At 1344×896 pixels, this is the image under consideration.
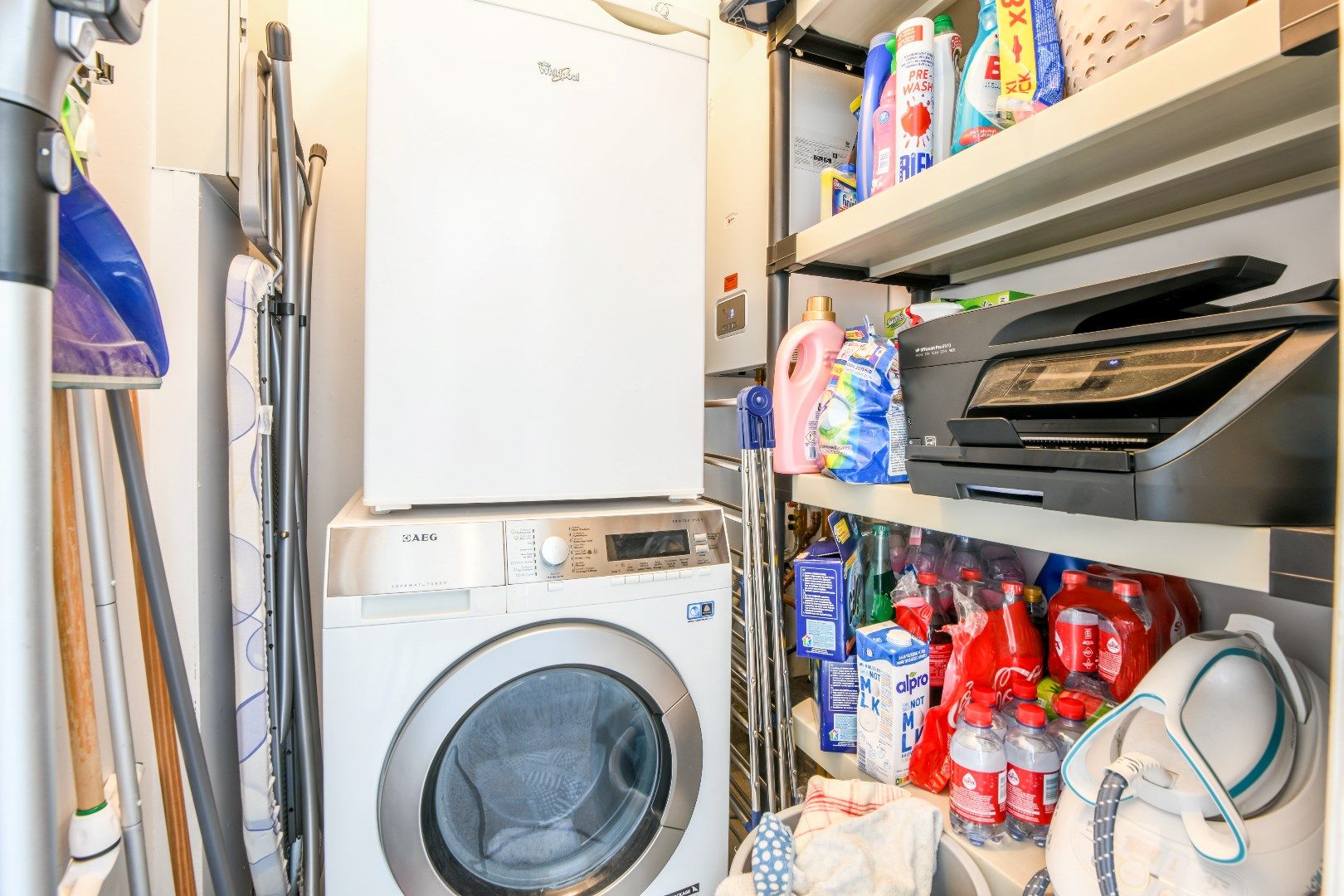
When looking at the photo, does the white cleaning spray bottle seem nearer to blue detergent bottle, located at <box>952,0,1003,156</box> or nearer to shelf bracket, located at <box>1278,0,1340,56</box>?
blue detergent bottle, located at <box>952,0,1003,156</box>

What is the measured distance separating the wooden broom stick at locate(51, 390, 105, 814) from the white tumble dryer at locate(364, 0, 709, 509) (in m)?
0.36

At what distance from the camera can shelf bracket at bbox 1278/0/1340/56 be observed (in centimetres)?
50

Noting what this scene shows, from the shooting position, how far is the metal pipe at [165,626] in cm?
79

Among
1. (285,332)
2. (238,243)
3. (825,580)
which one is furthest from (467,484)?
(238,243)

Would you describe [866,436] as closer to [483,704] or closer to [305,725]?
[483,704]

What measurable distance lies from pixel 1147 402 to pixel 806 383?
2.04 ft

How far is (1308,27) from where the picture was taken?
0.51 meters

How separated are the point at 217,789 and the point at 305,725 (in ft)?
0.56

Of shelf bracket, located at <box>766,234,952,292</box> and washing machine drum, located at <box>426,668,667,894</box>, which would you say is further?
shelf bracket, located at <box>766,234,952,292</box>

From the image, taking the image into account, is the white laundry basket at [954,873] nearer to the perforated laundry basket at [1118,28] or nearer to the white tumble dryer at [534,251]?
the white tumble dryer at [534,251]

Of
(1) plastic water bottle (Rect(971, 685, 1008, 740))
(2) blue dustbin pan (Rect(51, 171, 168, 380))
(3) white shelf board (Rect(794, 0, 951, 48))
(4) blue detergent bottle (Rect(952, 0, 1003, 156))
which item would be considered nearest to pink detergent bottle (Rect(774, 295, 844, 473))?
(4) blue detergent bottle (Rect(952, 0, 1003, 156))

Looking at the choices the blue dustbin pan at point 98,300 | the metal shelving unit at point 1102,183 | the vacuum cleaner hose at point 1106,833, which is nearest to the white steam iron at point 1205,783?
the vacuum cleaner hose at point 1106,833

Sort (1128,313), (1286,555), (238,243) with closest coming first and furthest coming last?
1. (1286,555)
2. (1128,313)
3. (238,243)

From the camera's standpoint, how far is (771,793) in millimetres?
1222
